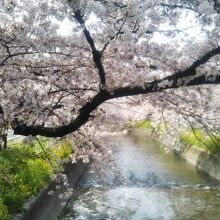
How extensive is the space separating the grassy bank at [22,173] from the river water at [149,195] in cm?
198

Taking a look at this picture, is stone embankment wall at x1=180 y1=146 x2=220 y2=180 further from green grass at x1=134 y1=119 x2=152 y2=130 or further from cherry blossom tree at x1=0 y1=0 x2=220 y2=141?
green grass at x1=134 y1=119 x2=152 y2=130

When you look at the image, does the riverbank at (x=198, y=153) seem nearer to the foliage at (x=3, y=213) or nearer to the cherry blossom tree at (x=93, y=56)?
the foliage at (x=3, y=213)

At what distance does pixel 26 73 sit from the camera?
8867 millimetres

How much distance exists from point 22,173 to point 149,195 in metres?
7.70

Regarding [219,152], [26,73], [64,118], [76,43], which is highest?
[76,43]

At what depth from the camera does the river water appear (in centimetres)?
1934

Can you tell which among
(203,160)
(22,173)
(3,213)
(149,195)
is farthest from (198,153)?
(3,213)

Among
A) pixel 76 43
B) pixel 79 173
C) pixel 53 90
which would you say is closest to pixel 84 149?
pixel 53 90

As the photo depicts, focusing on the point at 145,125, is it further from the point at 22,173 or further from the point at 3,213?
the point at 3,213

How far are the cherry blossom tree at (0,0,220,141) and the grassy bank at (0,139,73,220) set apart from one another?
2.20 m

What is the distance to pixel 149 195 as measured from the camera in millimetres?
23031

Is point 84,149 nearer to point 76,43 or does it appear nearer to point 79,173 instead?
point 76,43

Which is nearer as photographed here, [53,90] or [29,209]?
[53,90]

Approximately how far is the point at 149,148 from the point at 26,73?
35.1 metres
